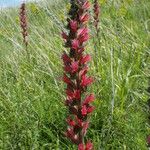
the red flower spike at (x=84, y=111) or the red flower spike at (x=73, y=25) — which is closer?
the red flower spike at (x=73, y=25)

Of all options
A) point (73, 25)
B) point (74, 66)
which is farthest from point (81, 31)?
point (74, 66)

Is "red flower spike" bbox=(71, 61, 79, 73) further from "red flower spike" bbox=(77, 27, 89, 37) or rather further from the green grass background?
the green grass background

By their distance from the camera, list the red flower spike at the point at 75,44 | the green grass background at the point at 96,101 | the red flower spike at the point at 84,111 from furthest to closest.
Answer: the green grass background at the point at 96,101 → the red flower spike at the point at 84,111 → the red flower spike at the point at 75,44

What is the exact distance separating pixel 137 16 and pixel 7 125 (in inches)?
144

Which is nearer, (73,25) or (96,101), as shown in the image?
(73,25)

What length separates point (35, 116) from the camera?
3904mm

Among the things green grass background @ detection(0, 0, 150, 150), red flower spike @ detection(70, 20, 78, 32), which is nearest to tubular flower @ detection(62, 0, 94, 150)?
red flower spike @ detection(70, 20, 78, 32)

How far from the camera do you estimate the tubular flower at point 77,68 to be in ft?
6.63

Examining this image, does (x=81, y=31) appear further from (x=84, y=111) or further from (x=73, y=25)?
(x=84, y=111)

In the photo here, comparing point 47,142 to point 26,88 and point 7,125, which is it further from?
point 26,88

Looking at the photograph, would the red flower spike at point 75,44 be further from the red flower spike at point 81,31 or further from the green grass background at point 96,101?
the green grass background at point 96,101

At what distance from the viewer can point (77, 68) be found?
6.71 ft

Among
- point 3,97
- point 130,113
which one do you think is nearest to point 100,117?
point 130,113

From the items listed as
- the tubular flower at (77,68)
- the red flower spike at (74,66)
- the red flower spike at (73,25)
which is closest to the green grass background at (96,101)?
the tubular flower at (77,68)
